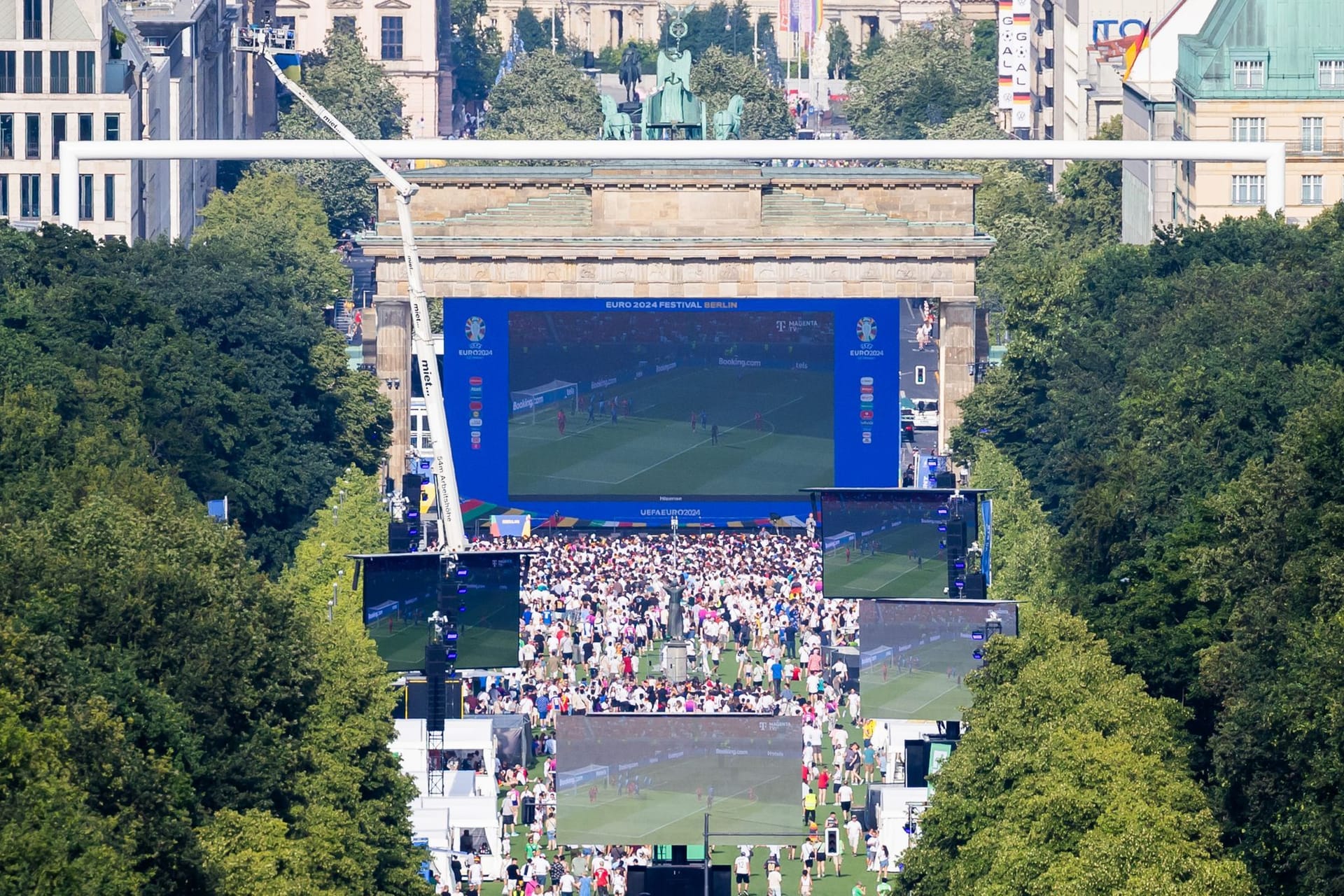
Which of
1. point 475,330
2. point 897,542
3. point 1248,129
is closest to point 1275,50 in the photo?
point 1248,129

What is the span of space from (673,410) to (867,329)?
766cm

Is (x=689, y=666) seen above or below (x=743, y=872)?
above

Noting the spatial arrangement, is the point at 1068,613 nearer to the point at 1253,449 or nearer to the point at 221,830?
the point at 1253,449

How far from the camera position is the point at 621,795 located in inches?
3989

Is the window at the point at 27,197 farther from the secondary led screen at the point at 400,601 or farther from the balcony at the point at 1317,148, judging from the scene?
the secondary led screen at the point at 400,601

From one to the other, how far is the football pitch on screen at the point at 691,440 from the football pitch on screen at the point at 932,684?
5443cm

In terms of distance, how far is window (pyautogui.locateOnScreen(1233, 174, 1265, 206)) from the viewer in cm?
18788

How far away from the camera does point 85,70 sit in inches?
7338

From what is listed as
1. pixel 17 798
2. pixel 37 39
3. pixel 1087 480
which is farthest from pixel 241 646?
pixel 37 39

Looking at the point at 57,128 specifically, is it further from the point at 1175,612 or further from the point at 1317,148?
the point at 1175,612

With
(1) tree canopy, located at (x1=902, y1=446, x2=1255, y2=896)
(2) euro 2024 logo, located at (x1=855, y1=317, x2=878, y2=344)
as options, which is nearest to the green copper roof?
(2) euro 2024 logo, located at (x1=855, y1=317, x2=878, y2=344)

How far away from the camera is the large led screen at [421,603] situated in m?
111

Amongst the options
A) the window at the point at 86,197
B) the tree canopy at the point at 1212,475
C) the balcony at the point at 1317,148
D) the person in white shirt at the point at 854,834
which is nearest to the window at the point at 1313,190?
the balcony at the point at 1317,148

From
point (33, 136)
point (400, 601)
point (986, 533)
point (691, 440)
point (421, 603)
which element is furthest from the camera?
point (33, 136)
